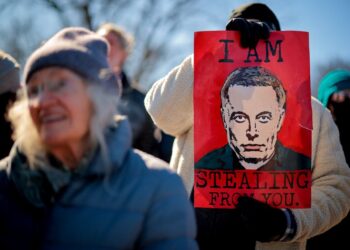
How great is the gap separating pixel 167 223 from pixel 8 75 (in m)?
1.69

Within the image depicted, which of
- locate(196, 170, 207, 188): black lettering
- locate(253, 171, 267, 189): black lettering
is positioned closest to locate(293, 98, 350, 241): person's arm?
locate(253, 171, 267, 189): black lettering

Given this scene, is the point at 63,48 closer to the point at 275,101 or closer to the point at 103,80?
the point at 103,80

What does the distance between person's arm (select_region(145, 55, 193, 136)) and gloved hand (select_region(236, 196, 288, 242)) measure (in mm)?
439

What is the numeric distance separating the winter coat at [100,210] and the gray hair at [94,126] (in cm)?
4

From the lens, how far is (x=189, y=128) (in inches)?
90.2

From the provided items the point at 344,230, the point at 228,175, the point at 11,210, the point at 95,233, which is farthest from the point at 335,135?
the point at 11,210

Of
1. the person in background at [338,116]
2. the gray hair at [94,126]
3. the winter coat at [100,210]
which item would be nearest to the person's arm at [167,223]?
the winter coat at [100,210]

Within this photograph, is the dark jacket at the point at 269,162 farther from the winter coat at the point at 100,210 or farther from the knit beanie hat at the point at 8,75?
the knit beanie hat at the point at 8,75

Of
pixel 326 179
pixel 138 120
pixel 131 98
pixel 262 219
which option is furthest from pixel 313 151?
pixel 131 98

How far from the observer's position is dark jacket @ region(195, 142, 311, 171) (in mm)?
2090

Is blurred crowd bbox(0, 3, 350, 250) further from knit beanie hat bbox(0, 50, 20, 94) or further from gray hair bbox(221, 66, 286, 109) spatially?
knit beanie hat bbox(0, 50, 20, 94)

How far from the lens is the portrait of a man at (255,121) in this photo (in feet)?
6.84

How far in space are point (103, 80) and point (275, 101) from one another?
0.73 meters

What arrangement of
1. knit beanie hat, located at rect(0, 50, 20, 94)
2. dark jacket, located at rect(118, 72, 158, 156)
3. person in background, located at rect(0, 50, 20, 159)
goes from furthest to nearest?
dark jacket, located at rect(118, 72, 158, 156) < knit beanie hat, located at rect(0, 50, 20, 94) < person in background, located at rect(0, 50, 20, 159)
